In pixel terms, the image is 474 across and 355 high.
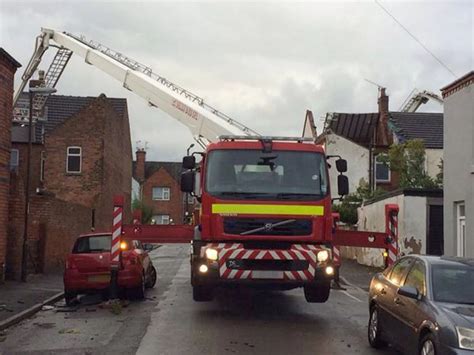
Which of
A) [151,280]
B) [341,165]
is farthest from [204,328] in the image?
[151,280]

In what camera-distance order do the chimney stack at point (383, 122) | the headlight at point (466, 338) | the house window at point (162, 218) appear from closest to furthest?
1. the headlight at point (466, 338)
2. the chimney stack at point (383, 122)
3. the house window at point (162, 218)

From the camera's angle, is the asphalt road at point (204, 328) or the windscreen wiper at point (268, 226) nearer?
the asphalt road at point (204, 328)

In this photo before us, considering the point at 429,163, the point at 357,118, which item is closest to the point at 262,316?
the point at 429,163

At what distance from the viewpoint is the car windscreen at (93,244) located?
1399 centimetres

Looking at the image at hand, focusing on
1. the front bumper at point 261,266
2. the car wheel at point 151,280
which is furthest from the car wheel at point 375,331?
the car wheel at point 151,280

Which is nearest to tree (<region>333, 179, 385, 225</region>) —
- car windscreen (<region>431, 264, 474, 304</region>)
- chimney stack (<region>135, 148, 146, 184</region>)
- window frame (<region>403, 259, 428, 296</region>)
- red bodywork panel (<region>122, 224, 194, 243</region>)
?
red bodywork panel (<region>122, 224, 194, 243</region>)

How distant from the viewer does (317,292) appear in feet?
39.7

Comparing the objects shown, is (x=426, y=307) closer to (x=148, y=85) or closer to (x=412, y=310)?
(x=412, y=310)

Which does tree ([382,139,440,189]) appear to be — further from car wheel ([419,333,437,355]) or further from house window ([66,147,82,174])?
car wheel ([419,333,437,355])

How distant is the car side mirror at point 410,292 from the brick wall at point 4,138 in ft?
38.6

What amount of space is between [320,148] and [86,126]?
2781 cm

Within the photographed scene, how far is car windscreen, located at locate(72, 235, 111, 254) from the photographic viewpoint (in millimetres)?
13992

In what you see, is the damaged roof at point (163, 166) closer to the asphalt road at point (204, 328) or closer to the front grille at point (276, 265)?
the asphalt road at point (204, 328)

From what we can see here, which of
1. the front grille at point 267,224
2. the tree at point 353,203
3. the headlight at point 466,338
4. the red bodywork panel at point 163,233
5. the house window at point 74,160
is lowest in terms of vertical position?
the headlight at point 466,338
